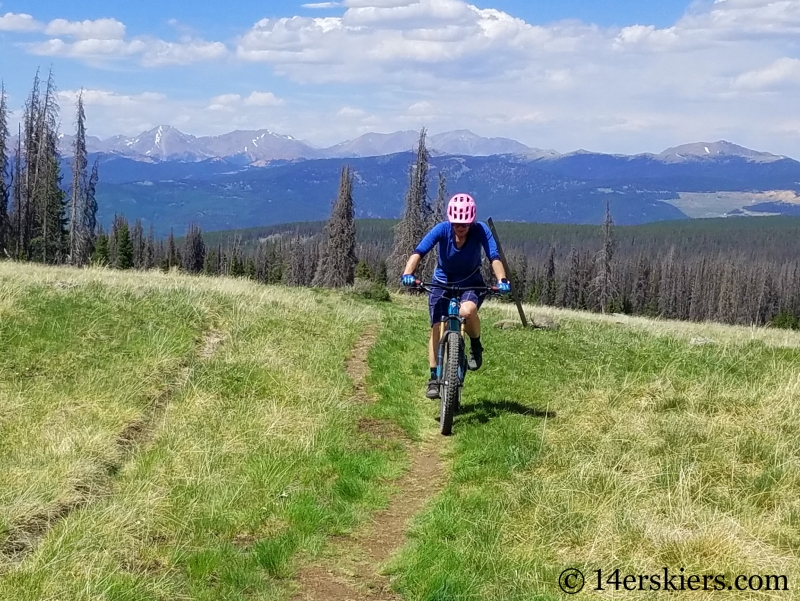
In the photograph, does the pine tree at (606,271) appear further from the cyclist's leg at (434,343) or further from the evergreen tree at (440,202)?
the cyclist's leg at (434,343)

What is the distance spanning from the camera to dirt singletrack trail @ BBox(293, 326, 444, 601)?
17.8 ft

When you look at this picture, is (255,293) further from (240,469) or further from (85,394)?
(240,469)

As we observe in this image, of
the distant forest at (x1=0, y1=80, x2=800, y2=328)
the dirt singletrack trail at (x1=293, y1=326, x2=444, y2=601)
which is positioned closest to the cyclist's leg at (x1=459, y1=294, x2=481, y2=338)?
the dirt singletrack trail at (x1=293, y1=326, x2=444, y2=601)

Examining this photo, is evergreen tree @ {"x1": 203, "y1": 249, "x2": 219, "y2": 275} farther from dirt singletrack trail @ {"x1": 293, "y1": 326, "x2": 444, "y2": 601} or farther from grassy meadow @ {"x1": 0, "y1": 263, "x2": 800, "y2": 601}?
dirt singletrack trail @ {"x1": 293, "y1": 326, "x2": 444, "y2": 601}

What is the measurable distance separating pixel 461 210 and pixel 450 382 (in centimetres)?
223

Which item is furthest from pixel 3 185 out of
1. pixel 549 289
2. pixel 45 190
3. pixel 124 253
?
pixel 549 289

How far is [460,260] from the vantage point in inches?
385

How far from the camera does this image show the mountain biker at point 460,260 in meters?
9.42

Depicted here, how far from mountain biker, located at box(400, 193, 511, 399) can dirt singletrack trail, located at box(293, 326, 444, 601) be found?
59.3 inches

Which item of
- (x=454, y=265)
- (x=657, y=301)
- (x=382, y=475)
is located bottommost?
(x=657, y=301)

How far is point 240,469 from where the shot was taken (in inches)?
294

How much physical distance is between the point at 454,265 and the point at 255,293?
1001 cm

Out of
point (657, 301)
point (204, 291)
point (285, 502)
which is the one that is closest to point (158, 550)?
point (285, 502)

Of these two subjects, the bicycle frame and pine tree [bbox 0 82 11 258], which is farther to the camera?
pine tree [bbox 0 82 11 258]
